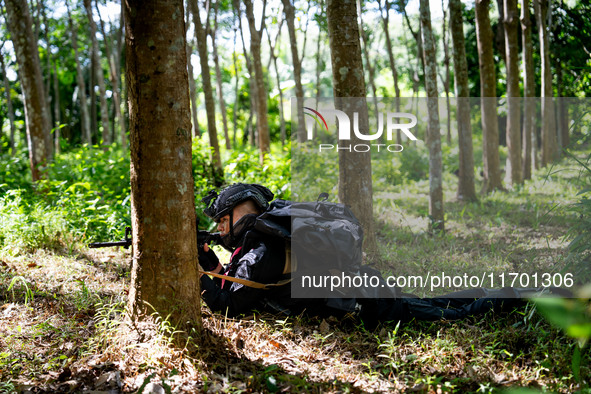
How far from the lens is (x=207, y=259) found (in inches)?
169

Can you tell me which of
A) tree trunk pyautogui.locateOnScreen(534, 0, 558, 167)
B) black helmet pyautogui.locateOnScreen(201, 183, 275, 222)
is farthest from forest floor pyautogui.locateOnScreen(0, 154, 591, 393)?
tree trunk pyautogui.locateOnScreen(534, 0, 558, 167)

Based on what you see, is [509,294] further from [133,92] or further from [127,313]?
[133,92]

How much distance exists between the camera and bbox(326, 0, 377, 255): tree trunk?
5.27 metres

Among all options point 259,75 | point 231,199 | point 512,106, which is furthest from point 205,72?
point 231,199

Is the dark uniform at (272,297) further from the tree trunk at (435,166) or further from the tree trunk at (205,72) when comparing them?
the tree trunk at (205,72)

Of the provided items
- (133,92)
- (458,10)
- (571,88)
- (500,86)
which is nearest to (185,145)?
(133,92)

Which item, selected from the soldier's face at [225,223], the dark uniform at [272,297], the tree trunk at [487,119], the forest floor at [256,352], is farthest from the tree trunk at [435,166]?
the soldier's face at [225,223]

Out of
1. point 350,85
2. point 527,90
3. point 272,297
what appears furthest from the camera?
point 527,90

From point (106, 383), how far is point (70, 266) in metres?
2.77

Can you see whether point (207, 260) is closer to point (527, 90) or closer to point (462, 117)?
point (462, 117)

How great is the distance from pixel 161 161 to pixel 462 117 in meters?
6.56

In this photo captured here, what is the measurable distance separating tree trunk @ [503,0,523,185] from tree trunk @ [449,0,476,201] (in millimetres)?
1755

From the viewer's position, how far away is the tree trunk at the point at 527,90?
1104 cm

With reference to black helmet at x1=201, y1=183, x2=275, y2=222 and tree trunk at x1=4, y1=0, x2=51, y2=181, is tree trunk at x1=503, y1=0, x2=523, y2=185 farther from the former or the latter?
tree trunk at x1=4, y1=0, x2=51, y2=181
